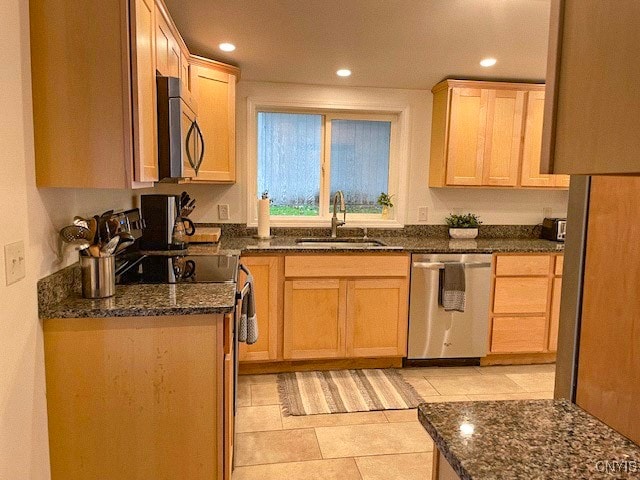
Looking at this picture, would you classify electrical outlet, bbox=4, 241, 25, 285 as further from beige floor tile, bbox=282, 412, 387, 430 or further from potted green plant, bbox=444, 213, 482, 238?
potted green plant, bbox=444, 213, 482, 238

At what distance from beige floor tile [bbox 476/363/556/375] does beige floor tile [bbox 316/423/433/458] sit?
105 cm

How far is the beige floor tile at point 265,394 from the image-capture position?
2781 millimetres

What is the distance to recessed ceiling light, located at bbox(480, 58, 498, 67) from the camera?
303cm

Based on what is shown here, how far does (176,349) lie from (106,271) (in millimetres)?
399

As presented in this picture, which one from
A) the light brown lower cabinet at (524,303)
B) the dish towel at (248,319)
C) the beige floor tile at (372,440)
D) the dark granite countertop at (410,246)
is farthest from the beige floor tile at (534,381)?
the dish towel at (248,319)

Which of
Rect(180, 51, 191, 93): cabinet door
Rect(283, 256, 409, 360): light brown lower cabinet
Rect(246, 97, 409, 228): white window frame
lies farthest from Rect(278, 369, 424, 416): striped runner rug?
Rect(180, 51, 191, 93): cabinet door

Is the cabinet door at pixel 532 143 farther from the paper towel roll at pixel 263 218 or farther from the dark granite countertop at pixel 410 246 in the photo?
the paper towel roll at pixel 263 218

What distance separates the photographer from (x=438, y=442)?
861 mm

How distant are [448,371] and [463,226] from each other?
3.81 ft

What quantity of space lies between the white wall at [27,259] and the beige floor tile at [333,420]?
1.27m

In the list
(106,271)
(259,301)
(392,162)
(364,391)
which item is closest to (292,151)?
(392,162)

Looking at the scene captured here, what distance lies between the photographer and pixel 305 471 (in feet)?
6.97

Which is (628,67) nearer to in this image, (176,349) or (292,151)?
(176,349)

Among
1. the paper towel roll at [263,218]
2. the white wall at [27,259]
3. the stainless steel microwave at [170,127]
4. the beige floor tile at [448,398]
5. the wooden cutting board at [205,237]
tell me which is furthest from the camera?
the paper towel roll at [263,218]
